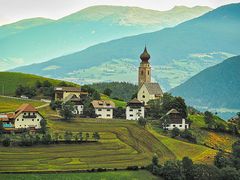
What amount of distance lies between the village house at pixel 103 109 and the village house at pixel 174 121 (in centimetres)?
1328

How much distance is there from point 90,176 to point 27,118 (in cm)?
3035

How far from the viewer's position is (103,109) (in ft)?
398

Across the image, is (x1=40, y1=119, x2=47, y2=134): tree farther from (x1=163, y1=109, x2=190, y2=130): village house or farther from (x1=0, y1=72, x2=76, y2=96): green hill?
(x1=0, y1=72, x2=76, y2=96): green hill

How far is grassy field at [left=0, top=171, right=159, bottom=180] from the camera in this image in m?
69.1

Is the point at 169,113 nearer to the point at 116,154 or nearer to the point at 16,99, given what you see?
the point at 116,154

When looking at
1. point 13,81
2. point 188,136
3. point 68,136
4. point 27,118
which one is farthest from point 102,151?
point 13,81

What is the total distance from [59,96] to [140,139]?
44.5 m

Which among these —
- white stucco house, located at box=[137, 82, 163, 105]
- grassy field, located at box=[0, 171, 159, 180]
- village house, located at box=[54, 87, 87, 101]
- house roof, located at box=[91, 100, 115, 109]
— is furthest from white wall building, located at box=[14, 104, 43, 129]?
white stucco house, located at box=[137, 82, 163, 105]

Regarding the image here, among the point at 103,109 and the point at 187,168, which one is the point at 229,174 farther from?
the point at 103,109

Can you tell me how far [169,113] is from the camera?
117562 mm

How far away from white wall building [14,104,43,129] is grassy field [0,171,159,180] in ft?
92.0

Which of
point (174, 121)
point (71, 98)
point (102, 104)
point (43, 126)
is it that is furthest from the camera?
point (71, 98)

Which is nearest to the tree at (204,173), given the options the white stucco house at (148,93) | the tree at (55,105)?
the tree at (55,105)

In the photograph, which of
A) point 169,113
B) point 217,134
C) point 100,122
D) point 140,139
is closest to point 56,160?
point 140,139
